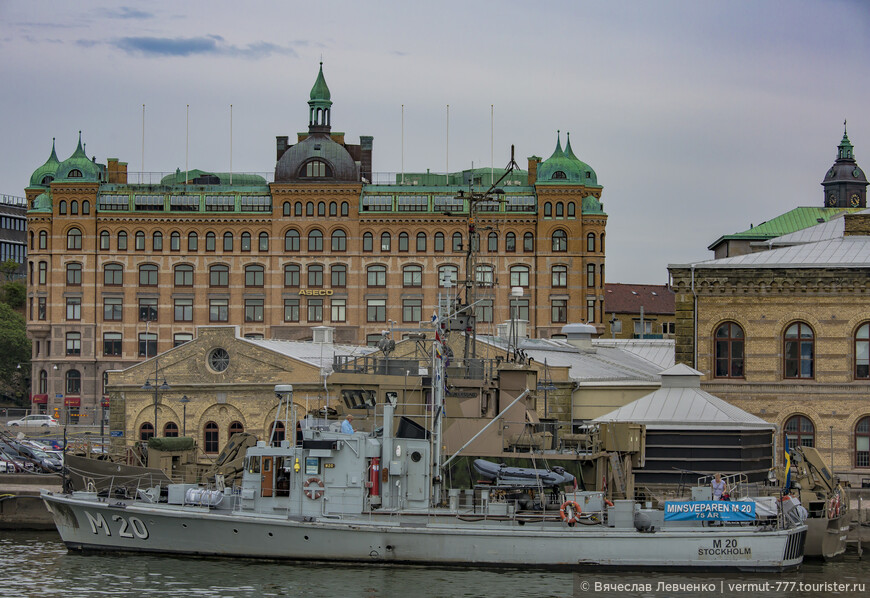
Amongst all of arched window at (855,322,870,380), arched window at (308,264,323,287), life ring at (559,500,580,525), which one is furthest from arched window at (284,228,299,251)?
life ring at (559,500,580,525)

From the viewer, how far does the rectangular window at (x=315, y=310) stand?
4090 inches

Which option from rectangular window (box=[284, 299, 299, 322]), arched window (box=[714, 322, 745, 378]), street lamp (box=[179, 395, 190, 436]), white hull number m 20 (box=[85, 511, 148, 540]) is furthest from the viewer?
rectangular window (box=[284, 299, 299, 322])

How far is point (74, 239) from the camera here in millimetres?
104375

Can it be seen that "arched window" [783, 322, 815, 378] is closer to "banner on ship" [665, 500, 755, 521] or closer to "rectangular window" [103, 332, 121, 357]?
"banner on ship" [665, 500, 755, 521]

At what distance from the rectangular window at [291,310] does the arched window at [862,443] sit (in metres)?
56.1

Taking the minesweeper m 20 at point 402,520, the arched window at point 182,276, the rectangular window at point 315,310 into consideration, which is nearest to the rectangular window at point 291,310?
the rectangular window at point 315,310

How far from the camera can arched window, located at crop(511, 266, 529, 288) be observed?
104 m

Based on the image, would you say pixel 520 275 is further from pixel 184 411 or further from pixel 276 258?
pixel 184 411

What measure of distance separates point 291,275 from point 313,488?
6281 centimetres

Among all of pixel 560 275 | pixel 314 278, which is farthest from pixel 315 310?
A: pixel 560 275

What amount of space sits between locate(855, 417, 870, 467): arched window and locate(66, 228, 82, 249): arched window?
215 ft

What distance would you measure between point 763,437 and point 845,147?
8233 centimetres

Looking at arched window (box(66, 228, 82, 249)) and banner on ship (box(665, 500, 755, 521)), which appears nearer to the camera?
banner on ship (box(665, 500, 755, 521))

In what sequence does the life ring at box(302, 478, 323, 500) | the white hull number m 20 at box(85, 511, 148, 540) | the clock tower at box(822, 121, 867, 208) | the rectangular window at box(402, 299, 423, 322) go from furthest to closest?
the clock tower at box(822, 121, 867, 208) < the rectangular window at box(402, 299, 423, 322) < the white hull number m 20 at box(85, 511, 148, 540) < the life ring at box(302, 478, 323, 500)
